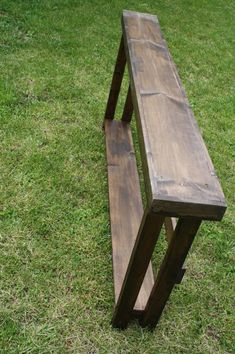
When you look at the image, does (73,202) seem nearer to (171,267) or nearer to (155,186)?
(171,267)

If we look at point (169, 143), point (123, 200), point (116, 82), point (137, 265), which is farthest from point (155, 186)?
point (116, 82)

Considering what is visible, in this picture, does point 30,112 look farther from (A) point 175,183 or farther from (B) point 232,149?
(A) point 175,183

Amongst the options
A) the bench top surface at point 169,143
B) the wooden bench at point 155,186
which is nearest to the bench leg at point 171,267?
the wooden bench at point 155,186

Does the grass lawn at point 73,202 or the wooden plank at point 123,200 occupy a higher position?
the wooden plank at point 123,200

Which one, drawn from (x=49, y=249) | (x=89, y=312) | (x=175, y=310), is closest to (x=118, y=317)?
(x=89, y=312)

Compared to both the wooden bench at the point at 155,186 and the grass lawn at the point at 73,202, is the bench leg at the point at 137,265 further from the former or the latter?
the grass lawn at the point at 73,202

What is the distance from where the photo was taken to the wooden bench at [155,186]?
5.64 feet

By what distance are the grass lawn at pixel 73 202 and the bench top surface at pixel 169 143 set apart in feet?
2.92

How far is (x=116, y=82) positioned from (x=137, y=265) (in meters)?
1.88

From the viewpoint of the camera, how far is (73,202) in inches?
115

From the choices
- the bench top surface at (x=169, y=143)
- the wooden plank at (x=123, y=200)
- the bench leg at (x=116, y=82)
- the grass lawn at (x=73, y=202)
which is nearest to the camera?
the bench top surface at (x=169, y=143)

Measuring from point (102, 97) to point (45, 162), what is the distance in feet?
3.70

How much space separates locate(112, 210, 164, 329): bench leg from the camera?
1.82m

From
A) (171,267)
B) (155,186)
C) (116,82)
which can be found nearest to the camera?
(155,186)
